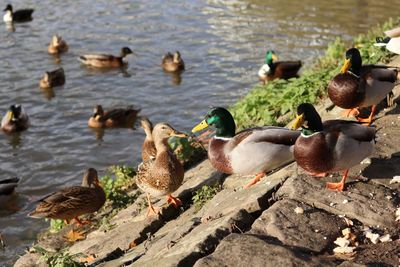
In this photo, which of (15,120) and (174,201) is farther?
(15,120)

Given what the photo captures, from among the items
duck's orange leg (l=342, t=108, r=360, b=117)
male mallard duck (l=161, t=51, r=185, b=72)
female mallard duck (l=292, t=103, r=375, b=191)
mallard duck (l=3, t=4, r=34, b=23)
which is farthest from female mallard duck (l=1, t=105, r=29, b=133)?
female mallard duck (l=292, t=103, r=375, b=191)

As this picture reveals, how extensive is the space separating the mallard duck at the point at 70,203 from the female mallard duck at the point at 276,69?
683 centimetres

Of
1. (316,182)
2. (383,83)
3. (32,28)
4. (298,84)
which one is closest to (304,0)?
(32,28)

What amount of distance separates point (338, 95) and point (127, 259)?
3044 mm

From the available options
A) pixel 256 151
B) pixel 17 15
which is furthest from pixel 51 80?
pixel 256 151

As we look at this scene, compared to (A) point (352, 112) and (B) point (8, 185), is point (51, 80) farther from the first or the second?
(A) point (352, 112)

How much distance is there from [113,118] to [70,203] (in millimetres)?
4750

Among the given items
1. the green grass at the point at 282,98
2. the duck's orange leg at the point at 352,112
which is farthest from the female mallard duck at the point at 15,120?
the duck's orange leg at the point at 352,112

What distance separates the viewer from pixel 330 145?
211 inches

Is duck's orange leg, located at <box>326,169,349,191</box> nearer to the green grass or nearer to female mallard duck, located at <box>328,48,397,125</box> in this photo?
female mallard duck, located at <box>328,48,397,125</box>

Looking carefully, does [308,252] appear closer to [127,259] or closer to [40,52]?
[127,259]

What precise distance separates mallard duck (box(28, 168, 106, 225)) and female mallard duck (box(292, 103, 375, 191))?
3720mm

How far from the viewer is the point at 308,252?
4438 millimetres

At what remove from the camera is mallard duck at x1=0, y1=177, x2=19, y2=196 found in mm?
9766
